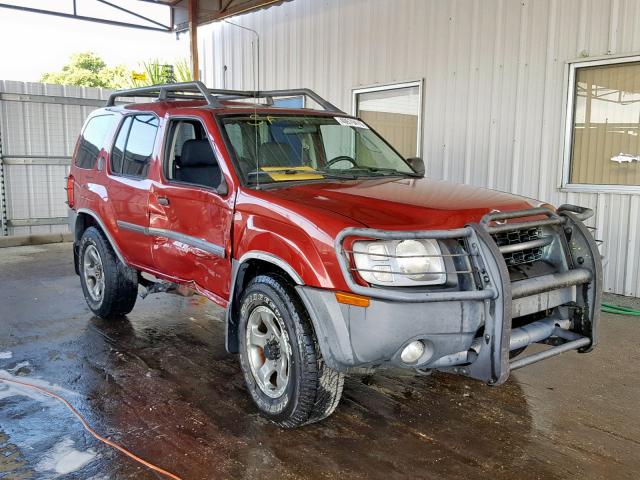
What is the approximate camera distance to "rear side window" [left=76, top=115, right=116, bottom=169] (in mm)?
5402

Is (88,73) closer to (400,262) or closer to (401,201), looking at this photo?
(401,201)

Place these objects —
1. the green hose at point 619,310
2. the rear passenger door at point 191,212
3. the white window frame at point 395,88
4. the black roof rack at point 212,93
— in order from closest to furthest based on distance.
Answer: the rear passenger door at point 191,212, the black roof rack at point 212,93, the green hose at point 619,310, the white window frame at point 395,88

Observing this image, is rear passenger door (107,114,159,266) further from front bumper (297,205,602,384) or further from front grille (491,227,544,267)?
front grille (491,227,544,267)

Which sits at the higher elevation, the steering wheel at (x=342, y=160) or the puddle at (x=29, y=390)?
the steering wheel at (x=342, y=160)

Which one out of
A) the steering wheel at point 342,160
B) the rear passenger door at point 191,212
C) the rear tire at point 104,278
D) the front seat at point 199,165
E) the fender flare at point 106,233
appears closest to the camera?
the rear passenger door at point 191,212

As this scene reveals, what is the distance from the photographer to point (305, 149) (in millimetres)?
4152

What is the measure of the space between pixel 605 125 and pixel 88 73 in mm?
43520

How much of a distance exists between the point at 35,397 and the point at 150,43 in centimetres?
1181

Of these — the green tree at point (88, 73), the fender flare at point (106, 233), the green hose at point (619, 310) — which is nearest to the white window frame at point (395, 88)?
the green hose at point (619, 310)

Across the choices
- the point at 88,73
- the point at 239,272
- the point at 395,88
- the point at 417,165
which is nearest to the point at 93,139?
the point at 239,272

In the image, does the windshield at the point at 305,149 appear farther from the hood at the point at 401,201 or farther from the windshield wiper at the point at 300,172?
the hood at the point at 401,201

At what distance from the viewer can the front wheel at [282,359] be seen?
3100mm

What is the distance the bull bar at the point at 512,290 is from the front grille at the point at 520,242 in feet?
0.13

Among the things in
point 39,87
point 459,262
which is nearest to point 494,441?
point 459,262
